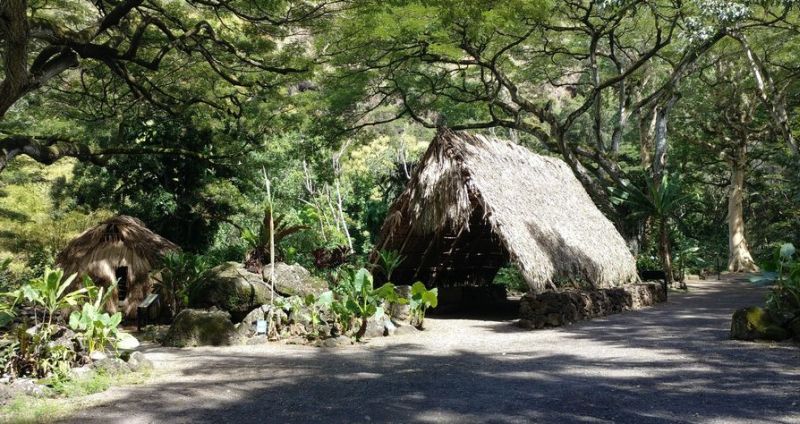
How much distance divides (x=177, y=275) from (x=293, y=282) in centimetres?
256

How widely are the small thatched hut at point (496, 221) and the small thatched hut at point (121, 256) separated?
4480 mm

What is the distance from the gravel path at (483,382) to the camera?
4738 millimetres

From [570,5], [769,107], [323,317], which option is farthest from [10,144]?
[769,107]

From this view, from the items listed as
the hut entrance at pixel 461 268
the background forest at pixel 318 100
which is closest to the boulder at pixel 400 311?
the hut entrance at pixel 461 268

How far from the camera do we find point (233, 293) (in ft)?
34.9

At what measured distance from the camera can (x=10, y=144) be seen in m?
8.18

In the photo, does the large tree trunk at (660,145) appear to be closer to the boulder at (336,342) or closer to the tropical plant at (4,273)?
the boulder at (336,342)

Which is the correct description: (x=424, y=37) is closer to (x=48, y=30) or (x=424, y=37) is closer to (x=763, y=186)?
(x=48, y=30)

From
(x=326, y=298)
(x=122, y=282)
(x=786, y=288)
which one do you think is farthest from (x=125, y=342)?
(x=786, y=288)

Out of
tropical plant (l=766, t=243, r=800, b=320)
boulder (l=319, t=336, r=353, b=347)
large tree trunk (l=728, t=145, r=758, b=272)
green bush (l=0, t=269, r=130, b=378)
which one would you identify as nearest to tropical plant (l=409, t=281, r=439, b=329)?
boulder (l=319, t=336, r=353, b=347)

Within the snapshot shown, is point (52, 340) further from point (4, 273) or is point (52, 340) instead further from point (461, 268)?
point (461, 268)

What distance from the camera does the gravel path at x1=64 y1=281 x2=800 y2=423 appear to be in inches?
187

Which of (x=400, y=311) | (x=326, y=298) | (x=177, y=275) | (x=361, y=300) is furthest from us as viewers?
(x=177, y=275)

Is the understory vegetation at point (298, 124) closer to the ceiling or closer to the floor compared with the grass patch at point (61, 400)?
closer to the ceiling
